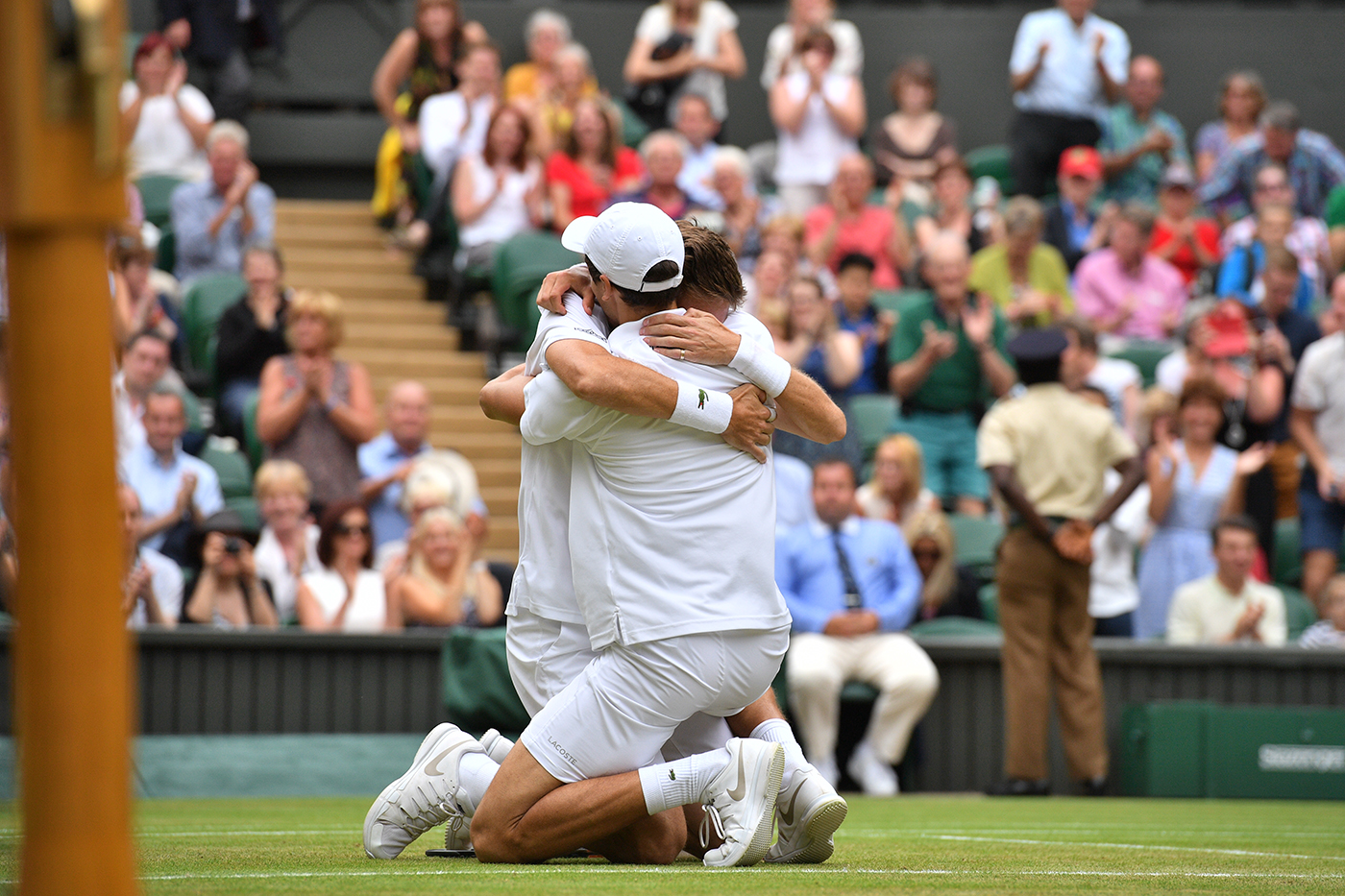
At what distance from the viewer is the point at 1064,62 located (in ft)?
46.8

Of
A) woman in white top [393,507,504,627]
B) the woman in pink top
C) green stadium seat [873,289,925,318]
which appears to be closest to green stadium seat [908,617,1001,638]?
woman in white top [393,507,504,627]

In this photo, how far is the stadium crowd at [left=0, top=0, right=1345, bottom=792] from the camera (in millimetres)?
9367

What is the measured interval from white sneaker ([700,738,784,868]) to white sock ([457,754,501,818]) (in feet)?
1.94

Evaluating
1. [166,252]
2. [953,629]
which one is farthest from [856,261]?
[166,252]

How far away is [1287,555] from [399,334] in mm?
5624

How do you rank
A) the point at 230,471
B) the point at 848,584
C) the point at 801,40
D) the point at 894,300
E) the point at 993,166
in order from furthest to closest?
the point at 993,166
the point at 801,40
the point at 894,300
the point at 230,471
the point at 848,584

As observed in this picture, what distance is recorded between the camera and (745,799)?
14.3ft

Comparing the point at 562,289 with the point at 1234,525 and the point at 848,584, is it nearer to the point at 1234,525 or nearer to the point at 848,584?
the point at 848,584

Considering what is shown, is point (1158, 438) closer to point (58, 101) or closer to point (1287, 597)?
point (1287, 597)

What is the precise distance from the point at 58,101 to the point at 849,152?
1181 centimetres

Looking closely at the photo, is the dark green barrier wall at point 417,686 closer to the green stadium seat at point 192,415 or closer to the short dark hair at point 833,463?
the short dark hair at point 833,463

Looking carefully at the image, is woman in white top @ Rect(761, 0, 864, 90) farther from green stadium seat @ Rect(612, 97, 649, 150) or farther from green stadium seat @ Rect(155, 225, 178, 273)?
green stadium seat @ Rect(155, 225, 178, 273)

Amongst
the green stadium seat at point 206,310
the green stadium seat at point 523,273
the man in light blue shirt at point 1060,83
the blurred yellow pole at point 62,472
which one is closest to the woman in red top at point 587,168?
the green stadium seat at point 523,273

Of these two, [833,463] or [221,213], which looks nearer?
[833,463]
